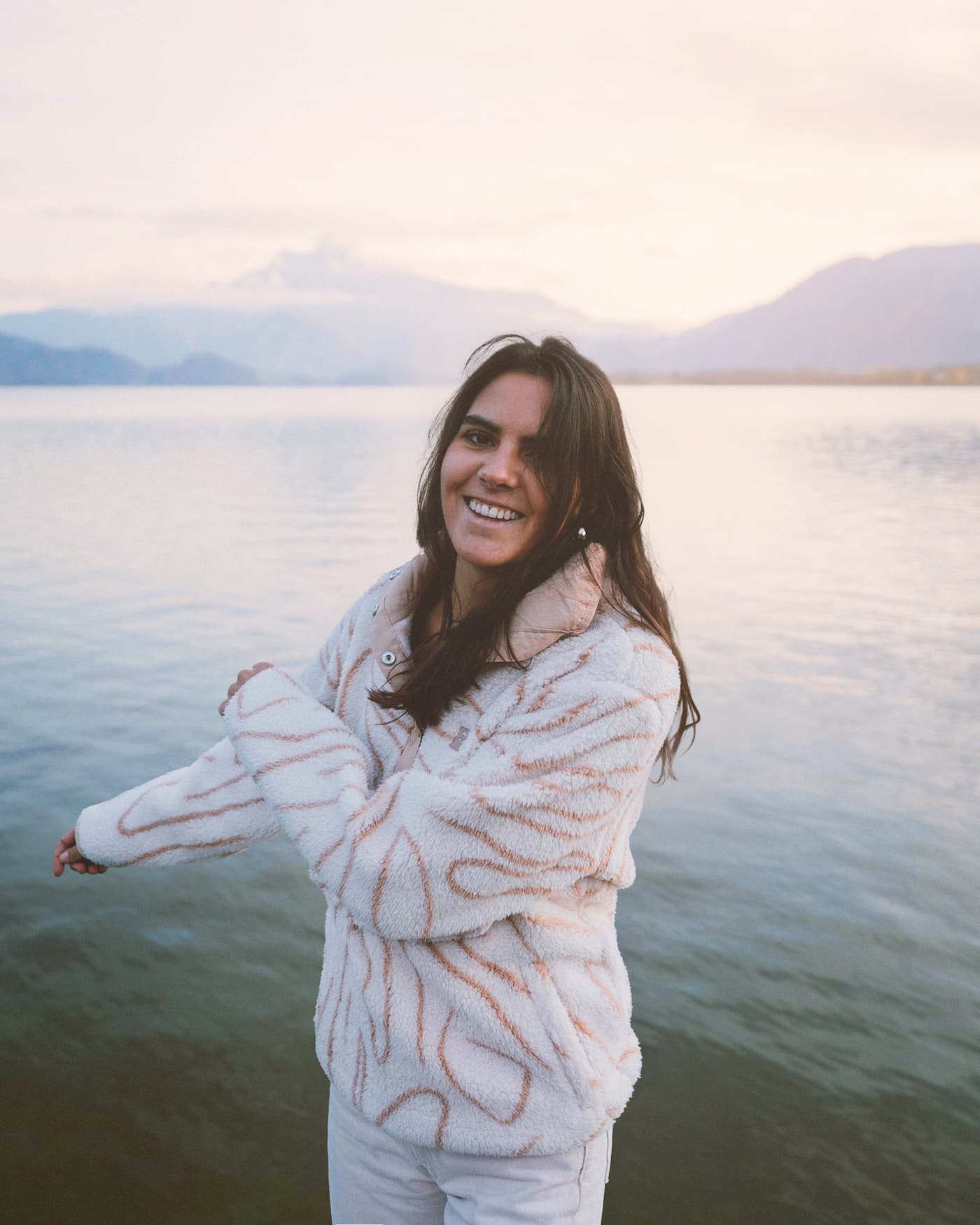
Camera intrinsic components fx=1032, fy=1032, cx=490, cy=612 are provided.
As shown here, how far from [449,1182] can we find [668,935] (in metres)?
4.09

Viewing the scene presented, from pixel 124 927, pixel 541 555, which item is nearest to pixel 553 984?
pixel 541 555

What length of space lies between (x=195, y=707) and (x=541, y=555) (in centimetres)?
755

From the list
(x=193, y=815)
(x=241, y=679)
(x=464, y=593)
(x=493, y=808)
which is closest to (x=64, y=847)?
(x=193, y=815)

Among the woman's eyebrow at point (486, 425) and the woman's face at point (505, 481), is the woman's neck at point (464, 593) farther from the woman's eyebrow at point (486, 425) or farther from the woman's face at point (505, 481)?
the woman's eyebrow at point (486, 425)

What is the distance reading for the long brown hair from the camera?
1.96 meters

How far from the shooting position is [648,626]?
191 centimetres

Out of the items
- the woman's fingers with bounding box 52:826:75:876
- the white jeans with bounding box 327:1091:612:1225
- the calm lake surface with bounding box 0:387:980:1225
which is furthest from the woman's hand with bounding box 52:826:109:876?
the calm lake surface with bounding box 0:387:980:1225

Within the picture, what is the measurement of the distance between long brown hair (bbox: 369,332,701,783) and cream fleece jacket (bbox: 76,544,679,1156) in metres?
0.05

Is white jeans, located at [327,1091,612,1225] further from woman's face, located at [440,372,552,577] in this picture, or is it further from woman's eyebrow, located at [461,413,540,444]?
woman's eyebrow, located at [461,413,540,444]

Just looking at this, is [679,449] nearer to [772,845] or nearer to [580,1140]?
[772,845]

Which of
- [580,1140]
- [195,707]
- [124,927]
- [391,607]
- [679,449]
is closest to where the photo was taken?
[580,1140]

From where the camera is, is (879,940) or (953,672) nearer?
(879,940)

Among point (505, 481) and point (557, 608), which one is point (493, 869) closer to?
point (557, 608)

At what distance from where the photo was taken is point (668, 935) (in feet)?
18.9
